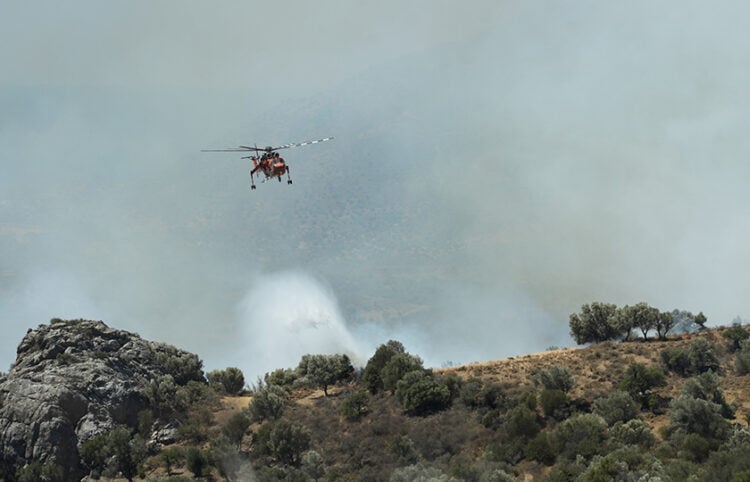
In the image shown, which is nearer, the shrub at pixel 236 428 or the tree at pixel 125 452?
the tree at pixel 125 452

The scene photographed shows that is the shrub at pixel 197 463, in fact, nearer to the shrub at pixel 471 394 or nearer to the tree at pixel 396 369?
the tree at pixel 396 369

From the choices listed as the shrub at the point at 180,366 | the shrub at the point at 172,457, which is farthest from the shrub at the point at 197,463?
the shrub at the point at 180,366

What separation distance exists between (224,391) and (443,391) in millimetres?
32362

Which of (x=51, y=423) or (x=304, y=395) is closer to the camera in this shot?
(x=51, y=423)

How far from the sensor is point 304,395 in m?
108

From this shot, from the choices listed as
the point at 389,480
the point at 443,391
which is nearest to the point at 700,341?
the point at 443,391

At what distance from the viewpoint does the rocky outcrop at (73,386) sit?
86.9 m

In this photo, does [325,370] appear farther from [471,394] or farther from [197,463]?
[197,463]

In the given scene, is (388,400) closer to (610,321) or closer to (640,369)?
(640,369)

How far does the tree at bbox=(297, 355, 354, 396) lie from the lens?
354ft

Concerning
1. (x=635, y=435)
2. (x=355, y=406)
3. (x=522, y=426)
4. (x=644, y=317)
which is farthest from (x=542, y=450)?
(x=644, y=317)

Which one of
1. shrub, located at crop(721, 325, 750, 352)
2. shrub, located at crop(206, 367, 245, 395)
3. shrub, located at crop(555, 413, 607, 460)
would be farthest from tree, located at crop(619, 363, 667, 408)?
shrub, located at crop(206, 367, 245, 395)

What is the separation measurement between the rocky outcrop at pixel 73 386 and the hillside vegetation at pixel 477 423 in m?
2.51

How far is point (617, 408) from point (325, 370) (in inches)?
1572
